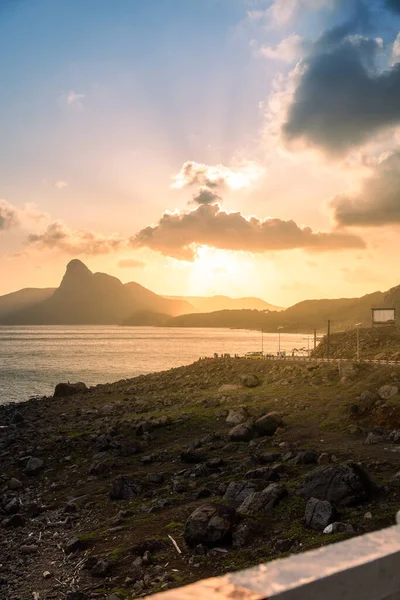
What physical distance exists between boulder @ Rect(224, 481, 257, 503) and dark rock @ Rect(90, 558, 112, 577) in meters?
4.43

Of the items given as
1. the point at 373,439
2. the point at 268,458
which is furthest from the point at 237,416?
the point at 373,439

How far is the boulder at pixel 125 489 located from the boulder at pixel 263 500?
4916 millimetres

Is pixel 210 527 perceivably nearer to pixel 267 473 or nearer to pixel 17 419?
pixel 267 473

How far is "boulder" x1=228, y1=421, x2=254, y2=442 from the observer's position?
78.6 feet

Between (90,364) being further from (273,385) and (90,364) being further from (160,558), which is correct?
(160,558)

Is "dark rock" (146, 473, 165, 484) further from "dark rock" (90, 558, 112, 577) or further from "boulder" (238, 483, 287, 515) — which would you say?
"dark rock" (90, 558, 112, 577)

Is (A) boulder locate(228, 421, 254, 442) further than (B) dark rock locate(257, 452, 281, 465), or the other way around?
(A) boulder locate(228, 421, 254, 442)

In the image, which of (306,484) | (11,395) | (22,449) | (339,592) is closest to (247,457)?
(306,484)

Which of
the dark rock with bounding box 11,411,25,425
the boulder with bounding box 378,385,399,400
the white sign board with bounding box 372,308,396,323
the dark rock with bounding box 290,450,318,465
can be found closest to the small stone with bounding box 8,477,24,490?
the dark rock with bounding box 290,450,318,465

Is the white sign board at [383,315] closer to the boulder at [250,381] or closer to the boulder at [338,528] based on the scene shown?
the boulder at [250,381]

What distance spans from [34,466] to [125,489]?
6820 mm

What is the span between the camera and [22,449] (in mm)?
27141

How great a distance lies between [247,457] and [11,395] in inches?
1836

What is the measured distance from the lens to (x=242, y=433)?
2409cm
